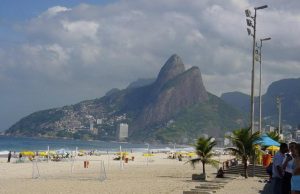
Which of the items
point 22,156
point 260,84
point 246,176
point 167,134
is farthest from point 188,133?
point 246,176

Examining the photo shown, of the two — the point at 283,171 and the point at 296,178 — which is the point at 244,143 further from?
the point at 296,178

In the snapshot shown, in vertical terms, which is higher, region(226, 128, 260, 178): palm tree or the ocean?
region(226, 128, 260, 178): palm tree

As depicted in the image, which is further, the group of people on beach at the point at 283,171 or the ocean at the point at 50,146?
the ocean at the point at 50,146

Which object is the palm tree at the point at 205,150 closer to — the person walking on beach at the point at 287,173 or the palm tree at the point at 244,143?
the palm tree at the point at 244,143

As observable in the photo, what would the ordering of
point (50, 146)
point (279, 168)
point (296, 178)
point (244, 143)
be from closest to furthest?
point (296, 178)
point (279, 168)
point (244, 143)
point (50, 146)

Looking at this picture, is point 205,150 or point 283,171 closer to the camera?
point 283,171

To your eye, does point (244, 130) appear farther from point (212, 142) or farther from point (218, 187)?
point (218, 187)

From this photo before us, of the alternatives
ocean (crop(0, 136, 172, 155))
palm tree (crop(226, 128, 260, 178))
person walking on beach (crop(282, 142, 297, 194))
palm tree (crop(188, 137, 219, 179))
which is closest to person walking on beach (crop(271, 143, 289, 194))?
person walking on beach (crop(282, 142, 297, 194))

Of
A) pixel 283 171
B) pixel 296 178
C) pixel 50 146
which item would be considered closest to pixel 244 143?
pixel 283 171

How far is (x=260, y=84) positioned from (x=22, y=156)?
97.4ft

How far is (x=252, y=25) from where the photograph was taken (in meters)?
23.7

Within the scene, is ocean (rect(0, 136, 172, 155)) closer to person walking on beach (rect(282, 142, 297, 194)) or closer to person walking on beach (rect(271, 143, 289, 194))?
person walking on beach (rect(271, 143, 289, 194))

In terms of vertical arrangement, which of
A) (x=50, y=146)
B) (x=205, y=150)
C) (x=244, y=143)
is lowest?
(x=50, y=146)

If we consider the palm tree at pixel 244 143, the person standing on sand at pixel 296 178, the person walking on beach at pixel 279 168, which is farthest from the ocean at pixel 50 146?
the person standing on sand at pixel 296 178
